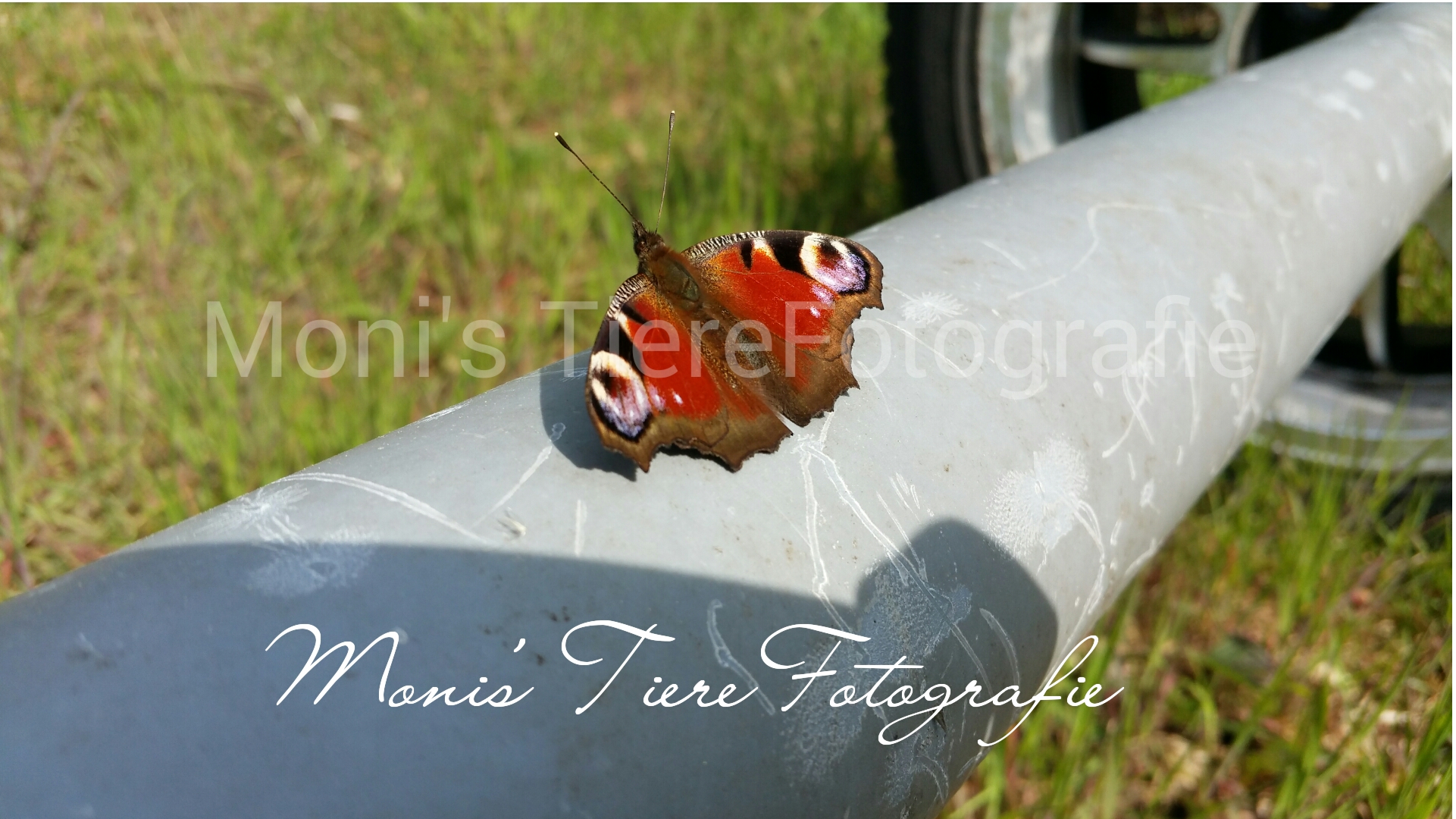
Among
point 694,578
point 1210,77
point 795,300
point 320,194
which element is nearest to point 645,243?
point 795,300

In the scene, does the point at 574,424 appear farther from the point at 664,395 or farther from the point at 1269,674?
the point at 1269,674

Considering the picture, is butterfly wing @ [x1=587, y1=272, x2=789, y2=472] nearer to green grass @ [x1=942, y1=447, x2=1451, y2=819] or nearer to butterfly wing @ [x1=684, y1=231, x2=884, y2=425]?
butterfly wing @ [x1=684, y1=231, x2=884, y2=425]

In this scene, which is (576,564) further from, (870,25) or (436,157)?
(870,25)

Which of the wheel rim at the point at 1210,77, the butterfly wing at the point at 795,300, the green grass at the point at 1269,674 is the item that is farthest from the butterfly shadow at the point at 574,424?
the wheel rim at the point at 1210,77

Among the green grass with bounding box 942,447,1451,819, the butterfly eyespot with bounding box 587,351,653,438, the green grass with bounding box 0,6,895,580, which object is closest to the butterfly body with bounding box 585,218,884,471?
the butterfly eyespot with bounding box 587,351,653,438

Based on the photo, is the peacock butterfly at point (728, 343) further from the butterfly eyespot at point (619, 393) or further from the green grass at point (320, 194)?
the green grass at point (320, 194)

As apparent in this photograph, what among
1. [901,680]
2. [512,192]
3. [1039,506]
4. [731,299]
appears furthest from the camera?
[512,192]

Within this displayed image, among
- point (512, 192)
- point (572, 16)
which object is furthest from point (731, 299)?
point (572, 16)
